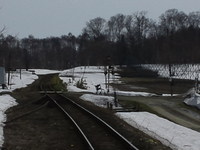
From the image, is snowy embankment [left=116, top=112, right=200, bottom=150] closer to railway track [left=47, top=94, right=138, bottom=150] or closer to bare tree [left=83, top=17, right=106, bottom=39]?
railway track [left=47, top=94, right=138, bottom=150]

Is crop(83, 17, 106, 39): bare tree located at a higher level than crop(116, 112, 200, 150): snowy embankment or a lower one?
higher

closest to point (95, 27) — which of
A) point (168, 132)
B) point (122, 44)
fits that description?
point (122, 44)

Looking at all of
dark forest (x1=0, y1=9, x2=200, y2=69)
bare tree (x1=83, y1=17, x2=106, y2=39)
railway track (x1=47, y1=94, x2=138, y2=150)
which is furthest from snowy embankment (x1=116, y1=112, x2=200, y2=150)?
bare tree (x1=83, y1=17, x2=106, y2=39)

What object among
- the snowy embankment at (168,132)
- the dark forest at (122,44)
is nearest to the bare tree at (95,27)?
the dark forest at (122,44)

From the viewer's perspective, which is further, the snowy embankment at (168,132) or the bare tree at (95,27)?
the bare tree at (95,27)

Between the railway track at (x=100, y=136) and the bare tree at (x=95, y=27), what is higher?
the bare tree at (x=95, y=27)

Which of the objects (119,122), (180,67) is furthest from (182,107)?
(180,67)

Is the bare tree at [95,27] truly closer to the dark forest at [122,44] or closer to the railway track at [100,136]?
the dark forest at [122,44]

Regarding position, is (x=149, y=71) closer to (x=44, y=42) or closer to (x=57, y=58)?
(x=57, y=58)

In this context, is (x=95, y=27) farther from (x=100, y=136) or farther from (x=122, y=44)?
(x=100, y=136)

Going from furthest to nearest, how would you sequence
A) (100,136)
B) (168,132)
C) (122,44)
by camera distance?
(122,44), (168,132), (100,136)

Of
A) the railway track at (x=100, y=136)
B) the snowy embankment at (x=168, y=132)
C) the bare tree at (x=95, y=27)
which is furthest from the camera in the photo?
the bare tree at (x=95, y=27)

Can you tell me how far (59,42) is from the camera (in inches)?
7574

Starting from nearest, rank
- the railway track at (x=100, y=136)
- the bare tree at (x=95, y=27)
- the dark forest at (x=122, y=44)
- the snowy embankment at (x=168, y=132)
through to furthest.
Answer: the railway track at (x=100, y=136)
the snowy embankment at (x=168, y=132)
the dark forest at (x=122, y=44)
the bare tree at (x=95, y=27)
